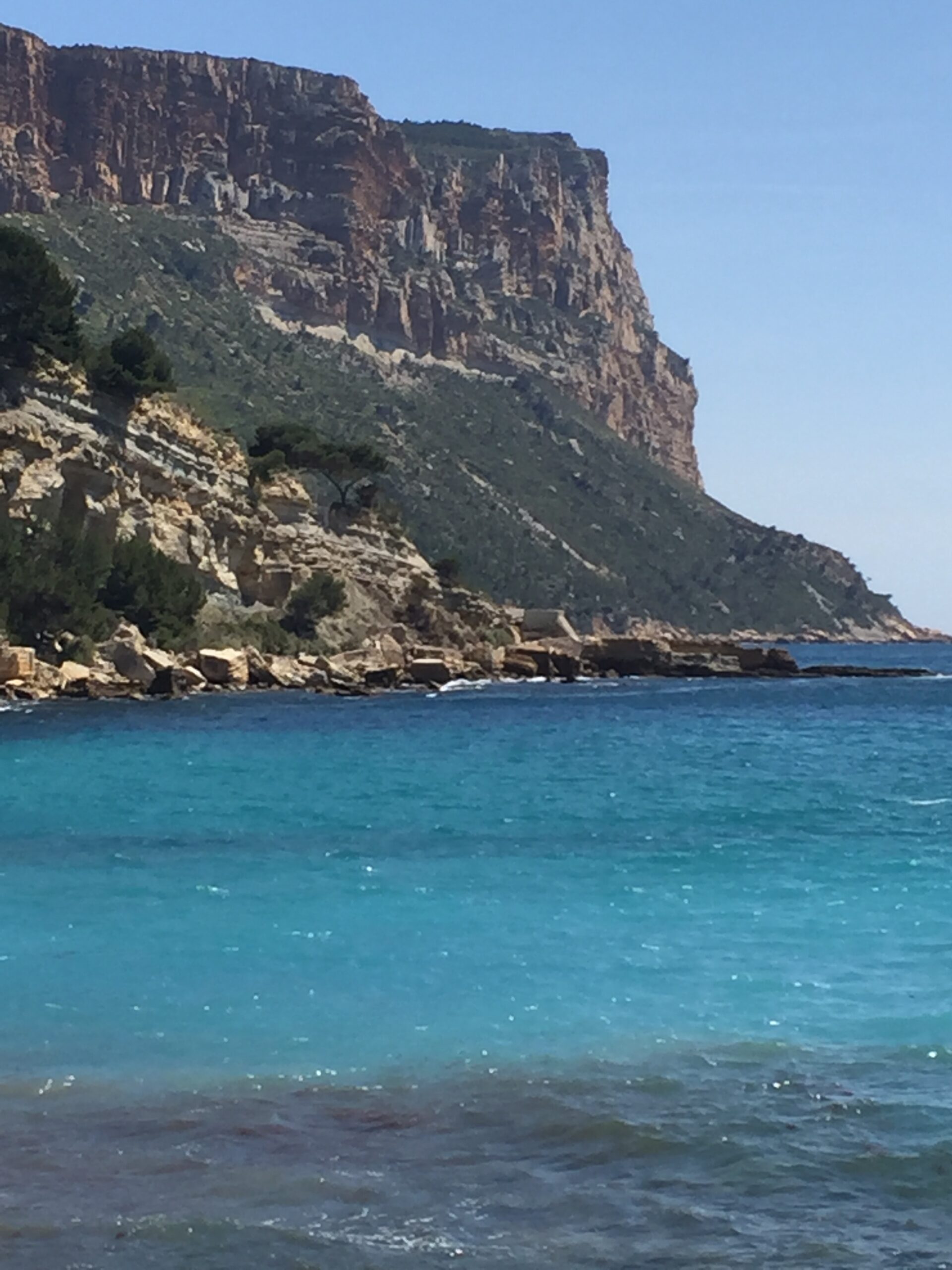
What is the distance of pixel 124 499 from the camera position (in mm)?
54719

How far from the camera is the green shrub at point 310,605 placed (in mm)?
61400

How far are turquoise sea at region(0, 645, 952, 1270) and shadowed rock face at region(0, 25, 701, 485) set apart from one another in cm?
11806

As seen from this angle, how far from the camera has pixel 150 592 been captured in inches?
2039

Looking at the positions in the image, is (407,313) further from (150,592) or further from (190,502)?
(150,592)

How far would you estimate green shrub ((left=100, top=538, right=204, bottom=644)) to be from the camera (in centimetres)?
5125

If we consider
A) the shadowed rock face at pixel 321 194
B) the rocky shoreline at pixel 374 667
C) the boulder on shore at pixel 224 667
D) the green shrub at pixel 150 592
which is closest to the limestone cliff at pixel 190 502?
the green shrub at pixel 150 592

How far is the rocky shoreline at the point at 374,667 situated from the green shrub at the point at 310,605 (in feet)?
5.09

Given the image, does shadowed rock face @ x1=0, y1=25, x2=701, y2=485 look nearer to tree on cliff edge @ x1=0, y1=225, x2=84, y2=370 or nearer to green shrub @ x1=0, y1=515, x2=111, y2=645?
tree on cliff edge @ x1=0, y1=225, x2=84, y2=370

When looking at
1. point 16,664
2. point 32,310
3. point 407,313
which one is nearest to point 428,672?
point 32,310

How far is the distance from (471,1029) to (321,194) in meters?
151

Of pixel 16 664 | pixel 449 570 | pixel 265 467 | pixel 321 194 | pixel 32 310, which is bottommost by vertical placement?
pixel 16 664

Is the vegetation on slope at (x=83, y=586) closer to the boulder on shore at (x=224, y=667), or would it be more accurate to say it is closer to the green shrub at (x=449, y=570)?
the boulder on shore at (x=224, y=667)

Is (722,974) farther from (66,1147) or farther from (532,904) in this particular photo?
(66,1147)

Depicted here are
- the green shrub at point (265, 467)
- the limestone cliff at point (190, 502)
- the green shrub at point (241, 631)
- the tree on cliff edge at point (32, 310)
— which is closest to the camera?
the limestone cliff at point (190, 502)
